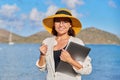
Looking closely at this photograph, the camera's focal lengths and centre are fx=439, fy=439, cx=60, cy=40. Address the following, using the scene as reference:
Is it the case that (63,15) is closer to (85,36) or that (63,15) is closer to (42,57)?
(42,57)

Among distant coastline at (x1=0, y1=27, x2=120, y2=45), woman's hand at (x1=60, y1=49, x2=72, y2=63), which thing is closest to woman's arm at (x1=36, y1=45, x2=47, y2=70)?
woman's hand at (x1=60, y1=49, x2=72, y2=63)

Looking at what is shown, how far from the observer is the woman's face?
1827 millimetres

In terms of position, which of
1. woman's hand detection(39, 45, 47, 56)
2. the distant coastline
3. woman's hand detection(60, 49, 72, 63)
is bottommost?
woman's hand detection(60, 49, 72, 63)

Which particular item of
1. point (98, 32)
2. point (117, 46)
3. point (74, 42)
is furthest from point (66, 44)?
point (117, 46)

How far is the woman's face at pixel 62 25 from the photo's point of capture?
5.99 ft

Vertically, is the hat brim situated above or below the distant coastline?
below

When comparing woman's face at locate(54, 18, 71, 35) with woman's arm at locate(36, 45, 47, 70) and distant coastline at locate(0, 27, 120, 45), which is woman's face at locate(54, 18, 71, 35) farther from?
distant coastline at locate(0, 27, 120, 45)

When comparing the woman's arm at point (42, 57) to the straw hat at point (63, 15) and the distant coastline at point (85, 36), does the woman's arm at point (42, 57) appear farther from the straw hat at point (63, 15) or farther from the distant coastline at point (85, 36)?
the distant coastline at point (85, 36)

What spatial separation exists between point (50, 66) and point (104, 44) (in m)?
42.1

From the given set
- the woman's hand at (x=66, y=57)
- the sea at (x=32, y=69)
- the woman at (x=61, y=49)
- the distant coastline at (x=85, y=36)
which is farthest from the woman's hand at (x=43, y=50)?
the distant coastline at (x=85, y=36)

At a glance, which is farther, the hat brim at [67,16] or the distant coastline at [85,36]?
the distant coastline at [85,36]

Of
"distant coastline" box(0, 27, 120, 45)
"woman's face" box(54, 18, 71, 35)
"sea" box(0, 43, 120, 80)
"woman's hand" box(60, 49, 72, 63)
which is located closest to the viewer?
"woman's hand" box(60, 49, 72, 63)

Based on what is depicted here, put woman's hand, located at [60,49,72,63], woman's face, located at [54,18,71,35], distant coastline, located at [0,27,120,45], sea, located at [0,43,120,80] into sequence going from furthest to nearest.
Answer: distant coastline, located at [0,27,120,45]
sea, located at [0,43,120,80]
woman's face, located at [54,18,71,35]
woman's hand, located at [60,49,72,63]

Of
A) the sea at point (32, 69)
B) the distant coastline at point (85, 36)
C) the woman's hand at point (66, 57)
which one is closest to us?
the woman's hand at point (66, 57)
